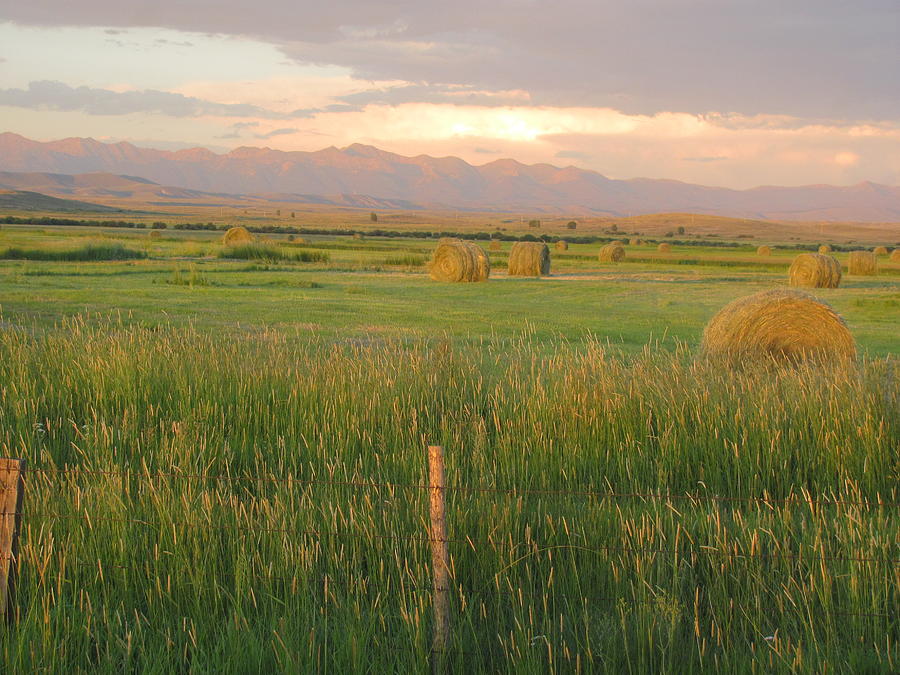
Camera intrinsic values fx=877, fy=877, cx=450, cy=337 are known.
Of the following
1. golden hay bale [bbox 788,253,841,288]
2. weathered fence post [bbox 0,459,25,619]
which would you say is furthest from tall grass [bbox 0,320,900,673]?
golden hay bale [bbox 788,253,841,288]

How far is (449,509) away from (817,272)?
27.6m

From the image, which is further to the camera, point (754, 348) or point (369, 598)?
point (754, 348)

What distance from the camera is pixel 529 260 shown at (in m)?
33.7

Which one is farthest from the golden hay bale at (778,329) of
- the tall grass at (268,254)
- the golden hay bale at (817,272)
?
the tall grass at (268,254)

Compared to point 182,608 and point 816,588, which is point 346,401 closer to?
point 182,608

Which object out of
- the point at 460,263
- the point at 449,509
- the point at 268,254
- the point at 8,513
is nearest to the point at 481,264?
the point at 460,263

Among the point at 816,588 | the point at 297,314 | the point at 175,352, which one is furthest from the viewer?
the point at 297,314

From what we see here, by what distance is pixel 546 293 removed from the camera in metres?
26.2

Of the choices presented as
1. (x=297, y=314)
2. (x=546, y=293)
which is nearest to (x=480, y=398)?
(x=297, y=314)

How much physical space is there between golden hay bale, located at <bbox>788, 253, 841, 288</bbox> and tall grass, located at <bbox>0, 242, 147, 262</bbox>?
25.9 meters

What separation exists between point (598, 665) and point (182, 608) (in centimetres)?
224

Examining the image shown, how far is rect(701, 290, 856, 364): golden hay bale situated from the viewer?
1325 cm

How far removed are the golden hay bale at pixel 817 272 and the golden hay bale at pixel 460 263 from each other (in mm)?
10797

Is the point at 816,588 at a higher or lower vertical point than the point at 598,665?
higher
